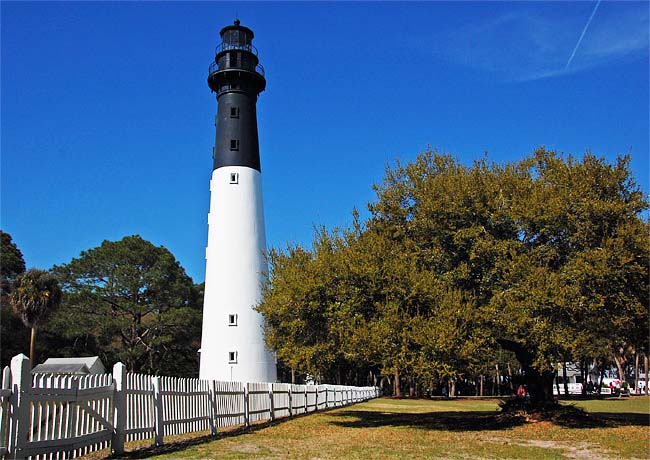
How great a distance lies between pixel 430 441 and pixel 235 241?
16.1 m

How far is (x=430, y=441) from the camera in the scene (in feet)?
47.4

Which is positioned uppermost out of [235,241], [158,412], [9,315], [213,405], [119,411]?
[235,241]

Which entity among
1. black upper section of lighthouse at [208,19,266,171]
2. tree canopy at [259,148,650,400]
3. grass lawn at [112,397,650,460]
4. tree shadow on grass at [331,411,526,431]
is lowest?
tree shadow on grass at [331,411,526,431]

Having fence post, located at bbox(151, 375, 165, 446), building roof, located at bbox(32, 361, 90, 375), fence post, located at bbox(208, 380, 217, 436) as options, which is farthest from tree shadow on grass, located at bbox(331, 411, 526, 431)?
building roof, located at bbox(32, 361, 90, 375)

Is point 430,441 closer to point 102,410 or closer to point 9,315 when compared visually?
point 102,410

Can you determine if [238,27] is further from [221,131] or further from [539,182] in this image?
[539,182]

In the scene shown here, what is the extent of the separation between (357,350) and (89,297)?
3448cm

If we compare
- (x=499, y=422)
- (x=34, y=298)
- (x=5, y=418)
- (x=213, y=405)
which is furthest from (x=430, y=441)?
(x=34, y=298)

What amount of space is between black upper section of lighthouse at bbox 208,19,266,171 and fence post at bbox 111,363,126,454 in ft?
58.0

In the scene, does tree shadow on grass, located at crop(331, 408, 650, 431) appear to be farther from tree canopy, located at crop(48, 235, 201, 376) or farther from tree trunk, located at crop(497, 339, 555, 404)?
tree canopy, located at crop(48, 235, 201, 376)

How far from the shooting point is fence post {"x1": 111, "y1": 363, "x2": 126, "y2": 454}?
11.8m

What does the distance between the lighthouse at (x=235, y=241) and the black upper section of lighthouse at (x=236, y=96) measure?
5cm

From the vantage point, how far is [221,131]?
29.5 m

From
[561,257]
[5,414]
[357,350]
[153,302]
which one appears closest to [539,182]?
[561,257]
